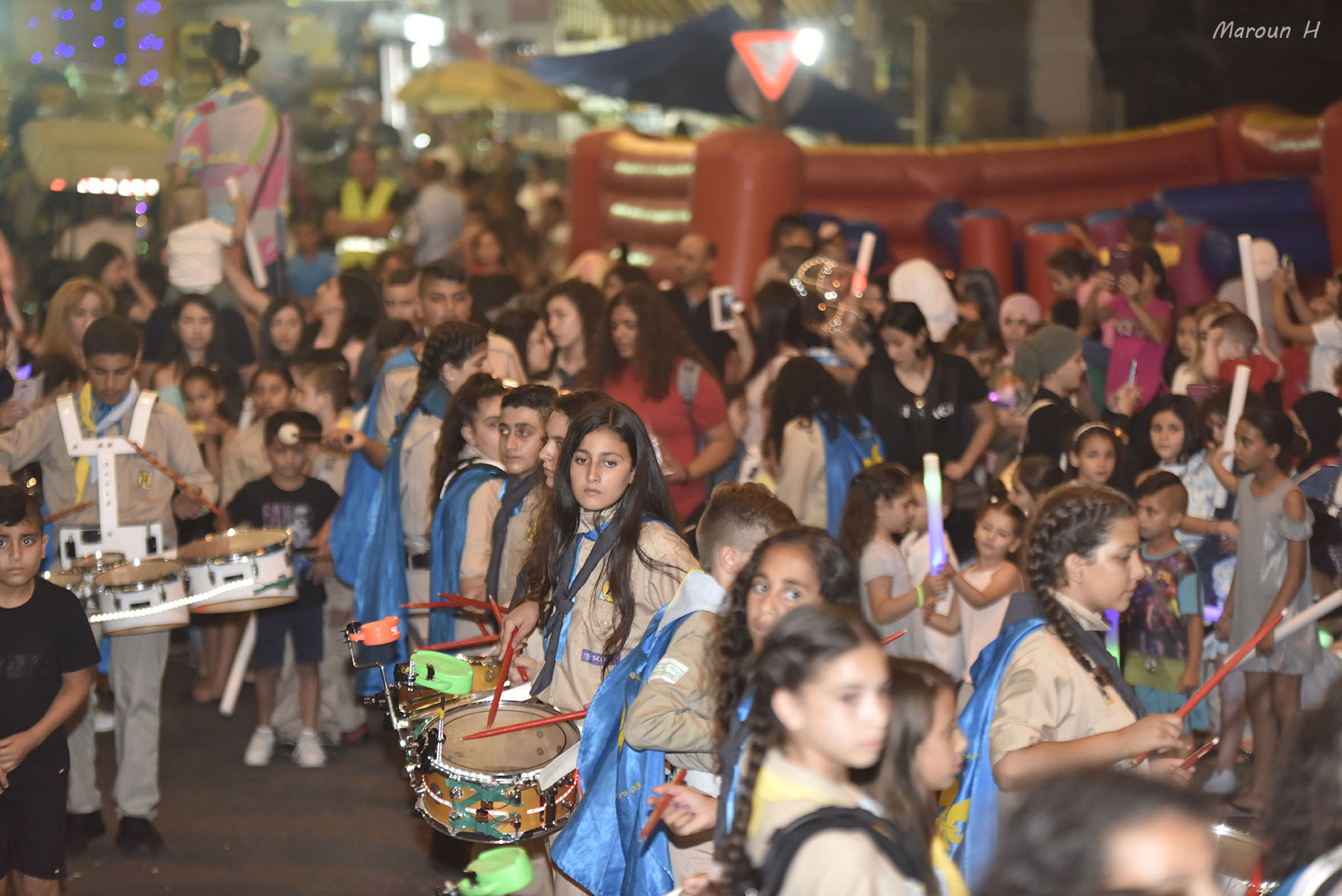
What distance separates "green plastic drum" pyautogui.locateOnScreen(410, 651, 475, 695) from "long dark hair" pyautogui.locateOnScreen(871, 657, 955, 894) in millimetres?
1632

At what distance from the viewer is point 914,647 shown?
5.79m

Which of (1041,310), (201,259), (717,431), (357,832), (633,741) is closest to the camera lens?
(633,741)

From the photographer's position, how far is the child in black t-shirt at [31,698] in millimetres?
4102

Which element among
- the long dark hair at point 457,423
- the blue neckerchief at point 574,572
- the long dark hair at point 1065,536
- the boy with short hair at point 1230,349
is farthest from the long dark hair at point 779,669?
the boy with short hair at point 1230,349

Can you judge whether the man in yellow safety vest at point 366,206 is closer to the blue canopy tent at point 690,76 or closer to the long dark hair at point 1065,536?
the blue canopy tent at point 690,76

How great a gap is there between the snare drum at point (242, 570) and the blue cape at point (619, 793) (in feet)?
6.63

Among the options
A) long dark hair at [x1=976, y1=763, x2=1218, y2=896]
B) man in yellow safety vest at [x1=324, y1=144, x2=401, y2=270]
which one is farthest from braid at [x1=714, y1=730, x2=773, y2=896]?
man in yellow safety vest at [x1=324, y1=144, x2=401, y2=270]

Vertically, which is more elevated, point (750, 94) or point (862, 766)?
point (750, 94)

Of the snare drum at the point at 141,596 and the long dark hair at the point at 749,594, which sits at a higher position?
the long dark hair at the point at 749,594

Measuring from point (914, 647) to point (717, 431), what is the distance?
132 centimetres

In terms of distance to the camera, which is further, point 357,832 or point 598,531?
point 357,832

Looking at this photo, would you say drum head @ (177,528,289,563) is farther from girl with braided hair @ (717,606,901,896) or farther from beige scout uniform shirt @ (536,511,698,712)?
girl with braided hair @ (717,606,901,896)

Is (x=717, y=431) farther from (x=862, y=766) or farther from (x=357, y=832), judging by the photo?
(x=862, y=766)

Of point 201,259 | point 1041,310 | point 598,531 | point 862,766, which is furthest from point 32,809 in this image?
point 1041,310
